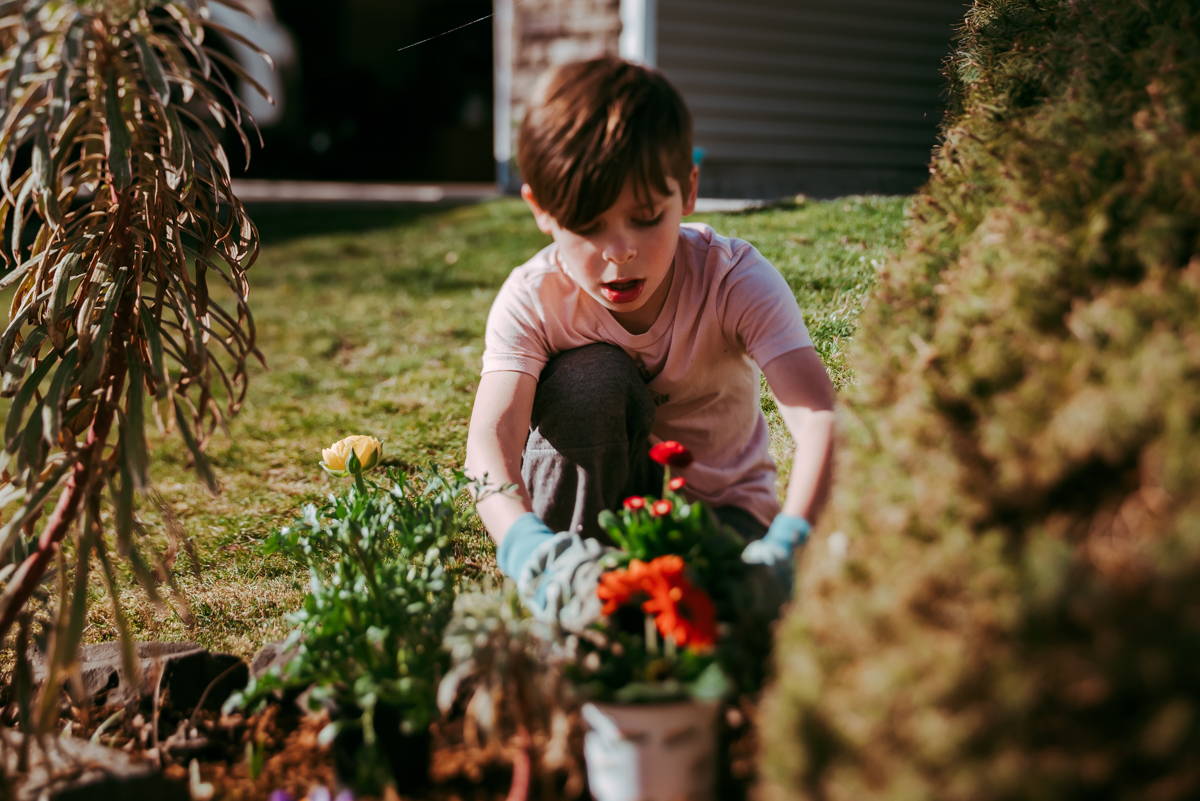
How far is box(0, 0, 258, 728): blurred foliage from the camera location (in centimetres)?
179

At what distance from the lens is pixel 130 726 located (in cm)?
200

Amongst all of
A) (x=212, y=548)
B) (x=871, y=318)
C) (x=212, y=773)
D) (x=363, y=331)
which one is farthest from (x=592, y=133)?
(x=363, y=331)

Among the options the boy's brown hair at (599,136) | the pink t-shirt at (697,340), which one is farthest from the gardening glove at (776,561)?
the boy's brown hair at (599,136)

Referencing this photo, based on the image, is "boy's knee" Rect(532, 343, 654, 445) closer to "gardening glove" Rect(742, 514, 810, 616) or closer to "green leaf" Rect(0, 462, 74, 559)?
"gardening glove" Rect(742, 514, 810, 616)

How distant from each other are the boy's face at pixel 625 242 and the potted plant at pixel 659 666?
521mm

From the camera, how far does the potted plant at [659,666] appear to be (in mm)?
1403

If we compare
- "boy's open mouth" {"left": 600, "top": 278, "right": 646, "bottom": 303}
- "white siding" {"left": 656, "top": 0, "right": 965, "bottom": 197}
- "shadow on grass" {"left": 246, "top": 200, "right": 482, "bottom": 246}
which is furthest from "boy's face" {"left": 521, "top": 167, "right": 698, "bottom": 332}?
"shadow on grass" {"left": 246, "top": 200, "right": 482, "bottom": 246}

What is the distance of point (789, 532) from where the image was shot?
1.74m

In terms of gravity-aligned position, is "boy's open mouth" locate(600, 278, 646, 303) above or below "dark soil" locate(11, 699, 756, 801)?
above

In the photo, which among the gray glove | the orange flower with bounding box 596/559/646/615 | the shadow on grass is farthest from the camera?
the shadow on grass

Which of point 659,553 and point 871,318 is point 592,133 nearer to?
point 871,318

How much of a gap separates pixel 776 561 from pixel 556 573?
0.34 meters

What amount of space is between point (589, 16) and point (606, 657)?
7.52 meters

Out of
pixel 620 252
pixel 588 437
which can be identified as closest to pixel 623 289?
pixel 620 252
